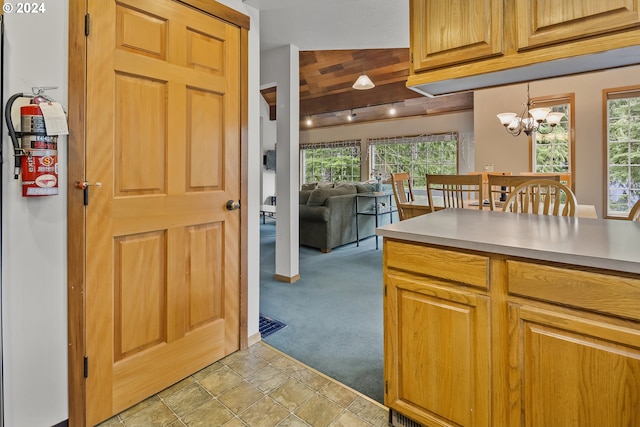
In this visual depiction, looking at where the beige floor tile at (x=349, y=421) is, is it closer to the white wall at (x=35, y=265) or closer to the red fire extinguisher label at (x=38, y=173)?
the white wall at (x=35, y=265)

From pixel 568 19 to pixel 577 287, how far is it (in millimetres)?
1107

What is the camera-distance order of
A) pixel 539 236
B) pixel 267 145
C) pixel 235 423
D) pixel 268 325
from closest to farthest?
pixel 539 236 → pixel 235 423 → pixel 268 325 → pixel 267 145

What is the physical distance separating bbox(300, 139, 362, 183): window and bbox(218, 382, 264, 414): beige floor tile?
23.2ft

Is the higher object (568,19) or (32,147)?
(568,19)

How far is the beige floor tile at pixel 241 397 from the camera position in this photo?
5.60 ft

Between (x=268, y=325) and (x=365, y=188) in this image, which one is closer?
(x=268, y=325)

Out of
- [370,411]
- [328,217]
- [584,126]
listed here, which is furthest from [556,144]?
[370,411]

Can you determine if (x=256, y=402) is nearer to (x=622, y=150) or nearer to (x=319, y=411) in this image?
(x=319, y=411)

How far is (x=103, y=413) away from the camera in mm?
1588

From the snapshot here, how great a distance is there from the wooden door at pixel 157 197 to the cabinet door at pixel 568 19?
154 centimetres

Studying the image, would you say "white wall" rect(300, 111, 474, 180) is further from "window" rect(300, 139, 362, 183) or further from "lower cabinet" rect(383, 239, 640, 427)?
"lower cabinet" rect(383, 239, 640, 427)

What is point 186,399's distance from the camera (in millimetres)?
1756

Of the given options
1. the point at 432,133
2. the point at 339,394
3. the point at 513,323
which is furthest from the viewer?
the point at 432,133

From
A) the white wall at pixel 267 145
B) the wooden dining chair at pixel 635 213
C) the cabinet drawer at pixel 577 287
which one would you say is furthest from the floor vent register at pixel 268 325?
the white wall at pixel 267 145
